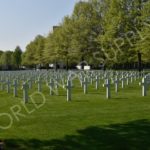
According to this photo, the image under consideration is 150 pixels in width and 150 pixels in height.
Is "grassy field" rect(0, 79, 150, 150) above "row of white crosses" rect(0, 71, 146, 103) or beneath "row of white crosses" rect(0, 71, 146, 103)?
beneath

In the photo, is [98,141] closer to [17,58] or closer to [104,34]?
[104,34]

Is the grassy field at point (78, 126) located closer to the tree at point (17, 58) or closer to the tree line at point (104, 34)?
the tree line at point (104, 34)

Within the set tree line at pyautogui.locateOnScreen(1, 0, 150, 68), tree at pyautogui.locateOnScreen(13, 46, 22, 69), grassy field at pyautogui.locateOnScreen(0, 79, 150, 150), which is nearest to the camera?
grassy field at pyautogui.locateOnScreen(0, 79, 150, 150)

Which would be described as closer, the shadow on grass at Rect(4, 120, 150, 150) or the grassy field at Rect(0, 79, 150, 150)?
the shadow on grass at Rect(4, 120, 150, 150)

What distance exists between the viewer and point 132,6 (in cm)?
4494

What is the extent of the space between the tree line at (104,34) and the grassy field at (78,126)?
2500 cm

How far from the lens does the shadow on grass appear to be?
29.7ft

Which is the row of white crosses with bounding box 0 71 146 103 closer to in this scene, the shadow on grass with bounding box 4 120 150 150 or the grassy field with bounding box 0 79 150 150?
the grassy field with bounding box 0 79 150 150

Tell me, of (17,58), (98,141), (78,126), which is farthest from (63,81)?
(17,58)

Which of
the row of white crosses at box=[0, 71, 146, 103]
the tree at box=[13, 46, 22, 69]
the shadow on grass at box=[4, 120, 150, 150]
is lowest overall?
the shadow on grass at box=[4, 120, 150, 150]

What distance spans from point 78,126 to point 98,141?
190cm

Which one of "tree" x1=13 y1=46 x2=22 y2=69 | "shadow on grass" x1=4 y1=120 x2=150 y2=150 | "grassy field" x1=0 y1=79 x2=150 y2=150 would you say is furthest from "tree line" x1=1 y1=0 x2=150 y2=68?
"tree" x1=13 y1=46 x2=22 y2=69

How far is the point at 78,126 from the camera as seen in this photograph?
11328mm

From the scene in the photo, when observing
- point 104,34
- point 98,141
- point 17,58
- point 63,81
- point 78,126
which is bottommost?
point 98,141
